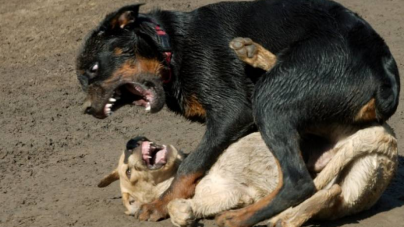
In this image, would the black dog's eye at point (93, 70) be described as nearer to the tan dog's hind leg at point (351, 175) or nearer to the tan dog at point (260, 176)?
the tan dog at point (260, 176)

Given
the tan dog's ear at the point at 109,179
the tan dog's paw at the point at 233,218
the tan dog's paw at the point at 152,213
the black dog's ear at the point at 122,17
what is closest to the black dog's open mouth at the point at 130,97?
the black dog's ear at the point at 122,17

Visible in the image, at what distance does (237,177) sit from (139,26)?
4.70ft

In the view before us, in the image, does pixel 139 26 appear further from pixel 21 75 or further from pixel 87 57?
pixel 21 75

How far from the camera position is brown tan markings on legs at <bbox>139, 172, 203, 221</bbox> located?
6.67 metres

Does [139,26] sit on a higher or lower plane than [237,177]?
higher

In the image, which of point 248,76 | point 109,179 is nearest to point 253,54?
point 248,76

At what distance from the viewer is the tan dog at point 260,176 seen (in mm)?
6285

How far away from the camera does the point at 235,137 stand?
6.72 metres

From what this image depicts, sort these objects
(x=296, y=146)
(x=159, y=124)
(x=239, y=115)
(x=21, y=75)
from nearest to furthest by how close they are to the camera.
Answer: (x=296, y=146) → (x=239, y=115) → (x=159, y=124) → (x=21, y=75)

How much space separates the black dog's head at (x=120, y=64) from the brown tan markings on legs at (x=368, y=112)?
157 cm

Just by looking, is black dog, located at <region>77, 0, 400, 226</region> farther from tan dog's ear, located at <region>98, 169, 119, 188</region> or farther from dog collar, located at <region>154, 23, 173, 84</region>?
tan dog's ear, located at <region>98, 169, 119, 188</region>

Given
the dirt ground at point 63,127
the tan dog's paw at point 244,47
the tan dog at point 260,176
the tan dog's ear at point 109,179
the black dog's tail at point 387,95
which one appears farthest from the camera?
the tan dog's ear at point 109,179

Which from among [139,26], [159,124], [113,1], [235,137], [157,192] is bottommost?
[113,1]

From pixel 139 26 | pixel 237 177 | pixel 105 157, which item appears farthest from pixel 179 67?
pixel 105 157
